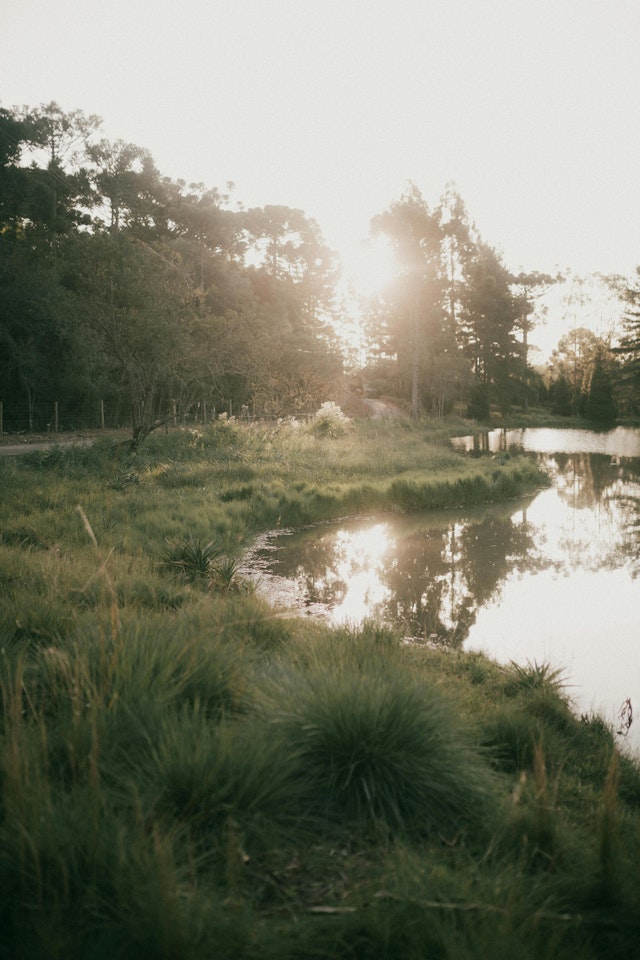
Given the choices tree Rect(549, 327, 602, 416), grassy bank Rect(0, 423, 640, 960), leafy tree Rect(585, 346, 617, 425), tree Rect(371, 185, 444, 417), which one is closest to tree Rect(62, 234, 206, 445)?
grassy bank Rect(0, 423, 640, 960)

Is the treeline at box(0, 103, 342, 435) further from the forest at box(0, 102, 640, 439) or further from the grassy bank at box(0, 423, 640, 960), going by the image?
the grassy bank at box(0, 423, 640, 960)

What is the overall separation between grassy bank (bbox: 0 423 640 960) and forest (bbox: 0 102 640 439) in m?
14.2

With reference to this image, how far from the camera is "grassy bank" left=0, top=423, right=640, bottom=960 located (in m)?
1.98

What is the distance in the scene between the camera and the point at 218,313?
35281 mm

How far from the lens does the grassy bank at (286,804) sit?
6.51 feet

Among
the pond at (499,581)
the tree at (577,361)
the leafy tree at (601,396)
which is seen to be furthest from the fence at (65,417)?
the tree at (577,361)

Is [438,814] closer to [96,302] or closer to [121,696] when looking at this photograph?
[121,696]

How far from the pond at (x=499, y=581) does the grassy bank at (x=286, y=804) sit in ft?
5.05

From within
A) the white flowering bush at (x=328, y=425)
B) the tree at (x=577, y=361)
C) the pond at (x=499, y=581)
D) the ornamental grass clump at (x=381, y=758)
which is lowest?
the pond at (x=499, y=581)

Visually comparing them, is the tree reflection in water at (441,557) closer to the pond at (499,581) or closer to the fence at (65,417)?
the pond at (499,581)

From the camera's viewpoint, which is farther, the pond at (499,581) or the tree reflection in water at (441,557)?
the tree reflection in water at (441,557)

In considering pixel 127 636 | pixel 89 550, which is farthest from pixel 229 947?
pixel 89 550

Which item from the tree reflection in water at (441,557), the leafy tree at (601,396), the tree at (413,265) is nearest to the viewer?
the tree reflection in water at (441,557)

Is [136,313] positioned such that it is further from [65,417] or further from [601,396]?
[601,396]
